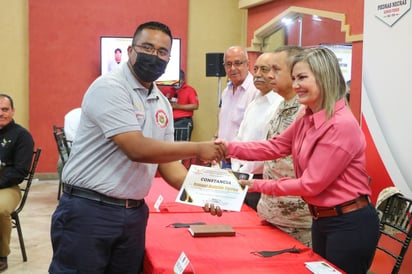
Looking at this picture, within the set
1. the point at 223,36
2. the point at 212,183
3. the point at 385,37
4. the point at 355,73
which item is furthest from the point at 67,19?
the point at 212,183

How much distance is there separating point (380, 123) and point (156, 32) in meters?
1.76

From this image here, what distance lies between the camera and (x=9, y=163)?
4.06 m

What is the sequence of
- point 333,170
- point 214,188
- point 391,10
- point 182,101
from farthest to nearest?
point 182,101
point 391,10
point 214,188
point 333,170

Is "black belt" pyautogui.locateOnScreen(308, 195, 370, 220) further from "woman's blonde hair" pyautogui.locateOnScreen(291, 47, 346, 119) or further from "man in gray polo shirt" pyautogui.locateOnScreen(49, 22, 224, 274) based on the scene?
"man in gray polo shirt" pyautogui.locateOnScreen(49, 22, 224, 274)

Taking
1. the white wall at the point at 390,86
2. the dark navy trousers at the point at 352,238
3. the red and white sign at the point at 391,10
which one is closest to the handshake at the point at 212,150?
the dark navy trousers at the point at 352,238

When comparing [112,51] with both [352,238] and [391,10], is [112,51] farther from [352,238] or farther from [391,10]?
[352,238]

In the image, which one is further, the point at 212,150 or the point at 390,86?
the point at 390,86

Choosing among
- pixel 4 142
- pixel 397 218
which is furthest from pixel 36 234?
pixel 397 218

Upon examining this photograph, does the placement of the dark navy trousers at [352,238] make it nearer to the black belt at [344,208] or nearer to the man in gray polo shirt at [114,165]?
the black belt at [344,208]

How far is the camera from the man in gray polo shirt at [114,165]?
2023mm

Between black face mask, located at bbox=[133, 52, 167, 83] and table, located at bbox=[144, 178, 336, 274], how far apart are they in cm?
75

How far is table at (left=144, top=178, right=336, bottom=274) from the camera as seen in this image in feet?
6.63

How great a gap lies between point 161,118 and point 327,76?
72 cm

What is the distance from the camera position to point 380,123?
3.29 m
